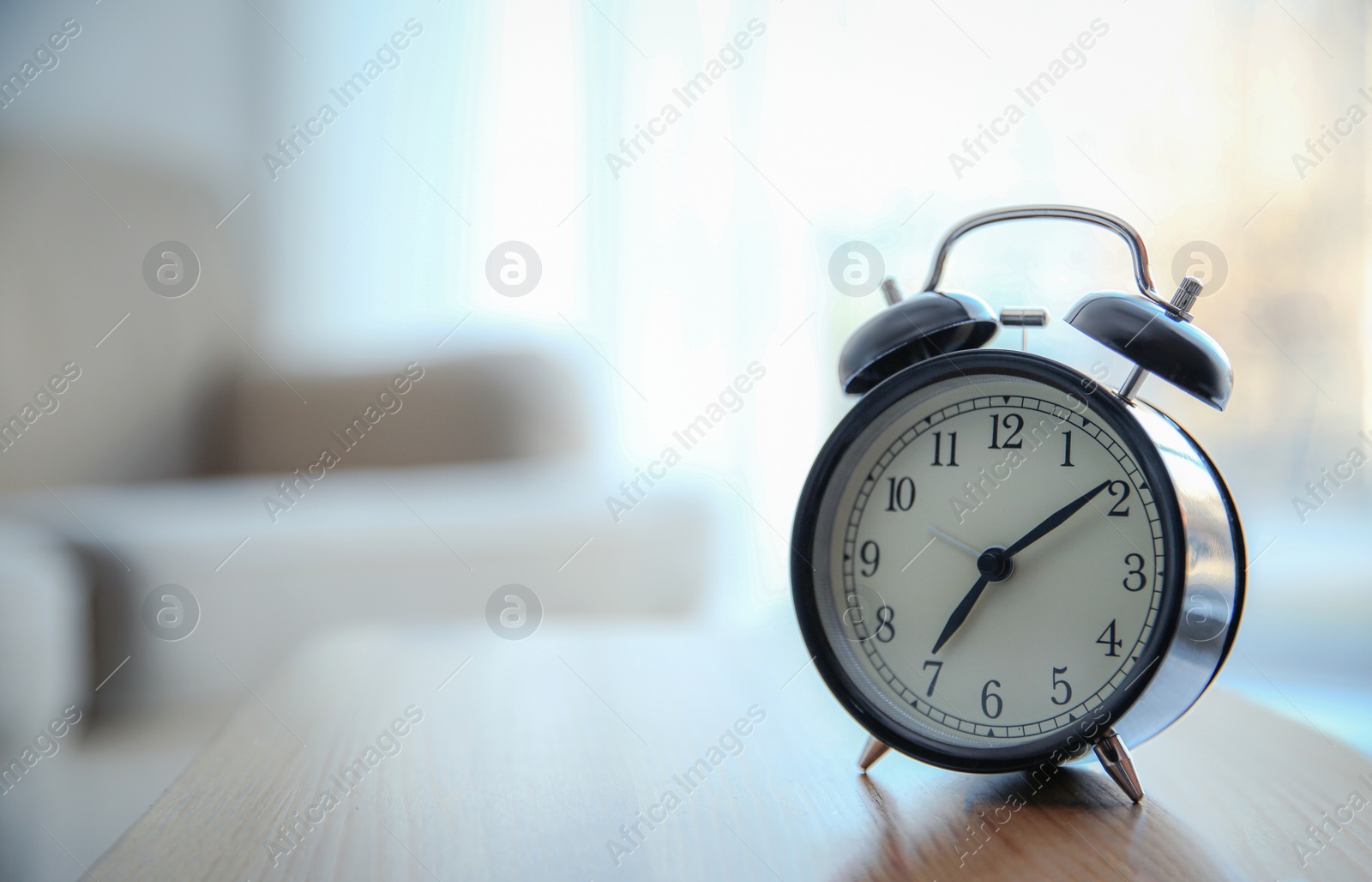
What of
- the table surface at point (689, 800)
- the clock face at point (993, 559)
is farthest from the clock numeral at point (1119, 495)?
the table surface at point (689, 800)

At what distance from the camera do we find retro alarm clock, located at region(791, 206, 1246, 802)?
62cm

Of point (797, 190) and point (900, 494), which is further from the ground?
point (797, 190)

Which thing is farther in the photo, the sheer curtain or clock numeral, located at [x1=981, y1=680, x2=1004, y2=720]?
the sheer curtain

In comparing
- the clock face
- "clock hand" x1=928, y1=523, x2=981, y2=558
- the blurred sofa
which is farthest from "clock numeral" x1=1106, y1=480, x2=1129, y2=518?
the blurred sofa

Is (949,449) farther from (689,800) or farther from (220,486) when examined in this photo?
(220,486)

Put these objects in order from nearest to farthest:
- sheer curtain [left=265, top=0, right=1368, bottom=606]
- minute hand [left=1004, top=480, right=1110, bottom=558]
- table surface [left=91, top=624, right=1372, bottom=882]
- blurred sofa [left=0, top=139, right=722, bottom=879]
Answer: table surface [left=91, top=624, right=1372, bottom=882]
minute hand [left=1004, top=480, right=1110, bottom=558]
sheer curtain [left=265, top=0, right=1368, bottom=606]
blurred sofa [left=0, top=139, right=722, bottom=879]

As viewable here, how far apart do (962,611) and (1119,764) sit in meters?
0.15

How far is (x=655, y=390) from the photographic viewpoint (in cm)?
206

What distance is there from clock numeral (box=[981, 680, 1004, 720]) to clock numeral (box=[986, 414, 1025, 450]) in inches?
7.3

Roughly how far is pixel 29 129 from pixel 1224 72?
2.82 m

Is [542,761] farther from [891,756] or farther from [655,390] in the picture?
[655,390]

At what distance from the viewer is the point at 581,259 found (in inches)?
83.7

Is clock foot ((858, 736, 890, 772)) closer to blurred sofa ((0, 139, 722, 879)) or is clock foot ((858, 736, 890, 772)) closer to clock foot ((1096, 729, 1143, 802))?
clock foot ((1096, 729, 1143, 802))

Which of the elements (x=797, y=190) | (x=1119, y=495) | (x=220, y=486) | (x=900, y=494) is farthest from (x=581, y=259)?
(x=1119, y=495)
